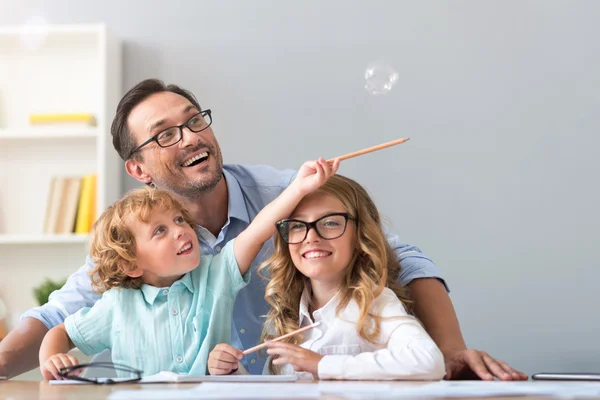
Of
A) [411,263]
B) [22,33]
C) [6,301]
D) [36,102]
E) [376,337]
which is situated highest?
[22,33]

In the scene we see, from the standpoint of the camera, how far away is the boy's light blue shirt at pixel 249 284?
1.79m

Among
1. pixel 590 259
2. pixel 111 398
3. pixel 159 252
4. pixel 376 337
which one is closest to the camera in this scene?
pixel 111 398

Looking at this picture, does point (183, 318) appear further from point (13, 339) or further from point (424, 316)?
point (424, 316)

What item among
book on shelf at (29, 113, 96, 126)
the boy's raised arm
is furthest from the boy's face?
book on shelf at (29, 113, 96, 126)

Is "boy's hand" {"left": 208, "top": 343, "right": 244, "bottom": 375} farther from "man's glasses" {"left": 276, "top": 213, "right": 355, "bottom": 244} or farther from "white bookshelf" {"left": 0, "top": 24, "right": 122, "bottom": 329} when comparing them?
"white bookshelf" {"left": 0, "top": 24, "right": 122, "bottom": 329}

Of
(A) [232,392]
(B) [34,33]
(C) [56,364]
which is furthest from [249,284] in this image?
(B) [34,33]

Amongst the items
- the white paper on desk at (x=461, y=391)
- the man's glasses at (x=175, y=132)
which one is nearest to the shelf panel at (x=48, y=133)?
the man's glasses at (x=175, y=132)

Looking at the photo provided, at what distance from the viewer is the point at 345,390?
104cm

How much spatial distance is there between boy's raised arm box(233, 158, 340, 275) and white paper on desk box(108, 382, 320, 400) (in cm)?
47

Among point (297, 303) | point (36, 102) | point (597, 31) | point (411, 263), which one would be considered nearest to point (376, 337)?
point (297, 303)

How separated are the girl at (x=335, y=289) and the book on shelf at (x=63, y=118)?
71.2 inches

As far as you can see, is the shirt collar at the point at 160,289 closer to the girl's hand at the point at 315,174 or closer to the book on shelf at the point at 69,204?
the girl's hand at the point at 315,174

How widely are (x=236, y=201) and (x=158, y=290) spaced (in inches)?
18.1

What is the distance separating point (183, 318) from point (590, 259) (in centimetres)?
207
